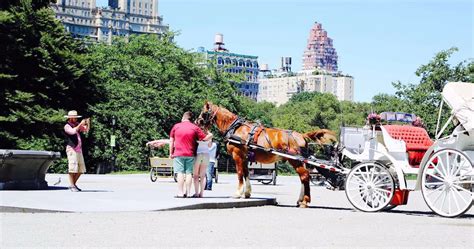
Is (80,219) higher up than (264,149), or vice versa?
(264,149)

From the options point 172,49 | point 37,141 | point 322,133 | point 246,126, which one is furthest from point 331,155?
point 172,49

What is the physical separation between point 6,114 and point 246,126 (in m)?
29.1

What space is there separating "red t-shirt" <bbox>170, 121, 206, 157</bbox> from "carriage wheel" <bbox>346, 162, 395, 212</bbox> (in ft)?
11.4

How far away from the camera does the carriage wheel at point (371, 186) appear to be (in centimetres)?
1719

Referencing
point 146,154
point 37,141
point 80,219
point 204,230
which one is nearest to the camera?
point 204,230

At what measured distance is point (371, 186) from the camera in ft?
56.9

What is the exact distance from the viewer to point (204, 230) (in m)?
12.7

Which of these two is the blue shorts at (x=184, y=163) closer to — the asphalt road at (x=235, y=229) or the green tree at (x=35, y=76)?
the asphalt road at (x=235, y=229)

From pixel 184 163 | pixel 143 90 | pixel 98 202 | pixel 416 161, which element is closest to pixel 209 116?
pixel 184 163

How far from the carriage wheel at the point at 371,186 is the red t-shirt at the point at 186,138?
348 cm

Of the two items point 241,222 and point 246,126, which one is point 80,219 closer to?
point 241,222

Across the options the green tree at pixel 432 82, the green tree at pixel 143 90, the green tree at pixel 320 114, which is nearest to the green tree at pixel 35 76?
the green tree at pixel 143 90

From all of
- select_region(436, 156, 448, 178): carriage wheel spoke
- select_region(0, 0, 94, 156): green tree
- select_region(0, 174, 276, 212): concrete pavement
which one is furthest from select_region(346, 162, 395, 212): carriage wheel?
select_region(0, 0, 94, 156): green tree

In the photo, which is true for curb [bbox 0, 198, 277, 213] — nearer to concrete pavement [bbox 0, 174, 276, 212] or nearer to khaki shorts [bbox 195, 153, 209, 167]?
concrete pavement [bbox 0, 174, 276, 212]
